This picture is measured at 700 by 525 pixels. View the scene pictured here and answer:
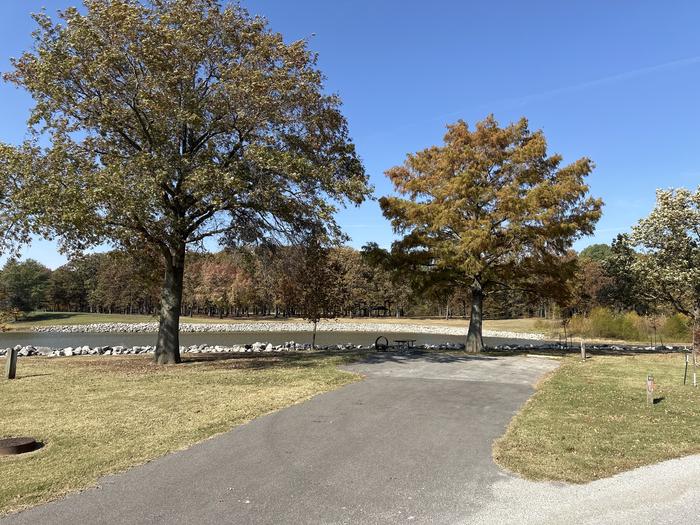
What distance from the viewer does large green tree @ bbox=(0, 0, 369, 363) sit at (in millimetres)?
13445

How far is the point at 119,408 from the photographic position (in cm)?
948

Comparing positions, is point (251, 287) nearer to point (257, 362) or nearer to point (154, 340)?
point (154, 340)

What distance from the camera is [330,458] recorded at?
6500 mm

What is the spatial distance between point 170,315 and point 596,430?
44.6 feet

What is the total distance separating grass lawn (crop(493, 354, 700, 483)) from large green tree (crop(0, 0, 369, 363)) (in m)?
8.55

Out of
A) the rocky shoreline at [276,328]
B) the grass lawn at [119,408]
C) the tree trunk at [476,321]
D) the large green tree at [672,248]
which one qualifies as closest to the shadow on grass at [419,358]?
the grass lawn at [119,408]

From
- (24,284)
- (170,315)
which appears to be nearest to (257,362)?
(170,315)

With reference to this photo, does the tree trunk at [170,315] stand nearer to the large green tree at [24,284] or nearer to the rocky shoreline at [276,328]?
the rocky shoreline at [276,328]

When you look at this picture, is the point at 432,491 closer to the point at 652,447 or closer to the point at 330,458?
the point at 330,458

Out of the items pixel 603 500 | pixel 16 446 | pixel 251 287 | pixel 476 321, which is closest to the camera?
pixel 603 500

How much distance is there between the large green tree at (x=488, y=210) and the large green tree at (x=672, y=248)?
6.92m

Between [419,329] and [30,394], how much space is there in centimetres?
5368

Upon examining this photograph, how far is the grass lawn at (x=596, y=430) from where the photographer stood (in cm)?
641

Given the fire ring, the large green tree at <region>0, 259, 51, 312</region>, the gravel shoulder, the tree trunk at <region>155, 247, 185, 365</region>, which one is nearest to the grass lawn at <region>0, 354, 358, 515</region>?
the fire ring
